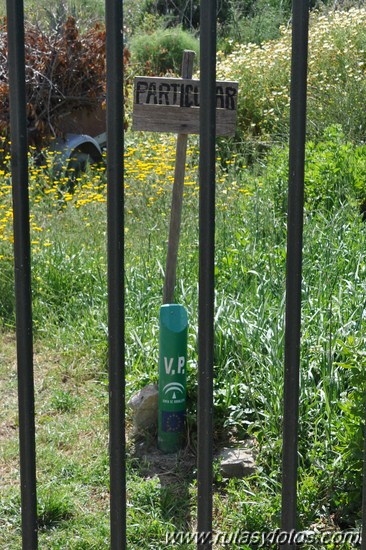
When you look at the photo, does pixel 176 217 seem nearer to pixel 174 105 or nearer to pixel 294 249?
pixel 174 105

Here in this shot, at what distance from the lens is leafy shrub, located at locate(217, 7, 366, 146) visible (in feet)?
27.2

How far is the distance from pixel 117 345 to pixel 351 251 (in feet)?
12.0

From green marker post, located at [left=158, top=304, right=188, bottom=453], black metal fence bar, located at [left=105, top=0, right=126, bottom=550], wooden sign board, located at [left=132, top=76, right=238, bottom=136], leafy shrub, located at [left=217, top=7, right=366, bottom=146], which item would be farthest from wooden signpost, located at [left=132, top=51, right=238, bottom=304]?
leafy shrub, located at [left=217, top=7, right=366, bottom=146]

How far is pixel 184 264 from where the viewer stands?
4895 mm

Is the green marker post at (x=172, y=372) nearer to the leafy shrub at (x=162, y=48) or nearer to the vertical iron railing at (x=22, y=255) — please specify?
the vertical iron railing at (x=22, y=255)

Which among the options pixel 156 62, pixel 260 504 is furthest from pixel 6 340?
pixel 156 62

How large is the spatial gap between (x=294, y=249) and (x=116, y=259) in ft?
0.87

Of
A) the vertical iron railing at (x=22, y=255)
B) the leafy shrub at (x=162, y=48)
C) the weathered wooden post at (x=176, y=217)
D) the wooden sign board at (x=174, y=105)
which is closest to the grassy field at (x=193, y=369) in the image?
the weathered wooden post at (x=176, y=217)

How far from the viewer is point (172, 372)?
3543 mm

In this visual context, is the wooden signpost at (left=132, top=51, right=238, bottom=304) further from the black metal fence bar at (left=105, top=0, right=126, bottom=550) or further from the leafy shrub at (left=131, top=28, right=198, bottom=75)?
the leafy shrub at (left=131, top=28, right=198, bottom=75)

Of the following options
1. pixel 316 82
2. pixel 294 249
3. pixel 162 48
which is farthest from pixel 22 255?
pixel 162 48

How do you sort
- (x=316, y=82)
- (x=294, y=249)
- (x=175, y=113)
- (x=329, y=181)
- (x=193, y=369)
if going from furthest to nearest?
(x=316, y=82) → (x=329, y=181) → (x=175, y=113) → (x=193, y=369) → (x=294, y=249)

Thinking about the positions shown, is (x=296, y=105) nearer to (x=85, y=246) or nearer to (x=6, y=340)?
(x=6, y=340)

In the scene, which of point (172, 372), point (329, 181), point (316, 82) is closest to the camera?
point (172, 372)
